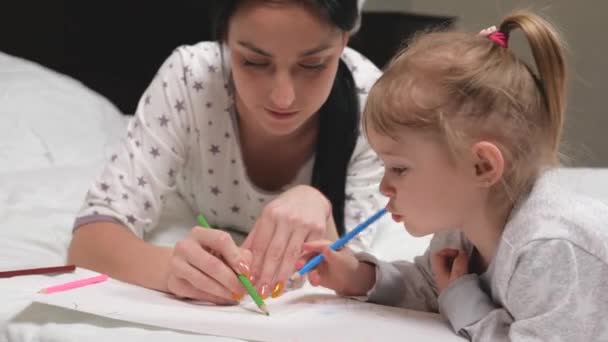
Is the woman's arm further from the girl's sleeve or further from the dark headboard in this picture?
the dark headboard

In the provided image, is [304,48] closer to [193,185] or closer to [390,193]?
[390,193]

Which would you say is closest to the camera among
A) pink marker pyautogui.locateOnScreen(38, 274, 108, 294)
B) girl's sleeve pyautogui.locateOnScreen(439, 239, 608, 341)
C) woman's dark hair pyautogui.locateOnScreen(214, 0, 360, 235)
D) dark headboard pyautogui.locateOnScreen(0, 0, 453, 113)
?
girl's sleeve pyautogui.locateOnScreen(439, 239, 608, 341)

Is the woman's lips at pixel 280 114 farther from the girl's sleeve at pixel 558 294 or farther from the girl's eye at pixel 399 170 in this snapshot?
the girl's sleeve at pixel 558 294

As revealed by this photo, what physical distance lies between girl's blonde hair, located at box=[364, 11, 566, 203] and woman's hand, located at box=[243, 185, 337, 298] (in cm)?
21

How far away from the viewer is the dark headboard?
6.40 ft

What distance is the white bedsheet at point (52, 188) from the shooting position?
0.82 m

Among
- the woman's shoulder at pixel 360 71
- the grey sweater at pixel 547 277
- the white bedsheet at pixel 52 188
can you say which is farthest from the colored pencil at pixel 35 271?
the woman's shoulder at pixel 360 71

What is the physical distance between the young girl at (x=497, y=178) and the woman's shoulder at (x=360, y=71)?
0.45 metres

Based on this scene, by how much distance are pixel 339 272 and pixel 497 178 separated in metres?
0.24

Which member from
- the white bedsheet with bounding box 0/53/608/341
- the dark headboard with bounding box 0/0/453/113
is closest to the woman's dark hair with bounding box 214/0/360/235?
the white bedsheet with bounding box 0/53/608/341

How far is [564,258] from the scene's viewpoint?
0.73m

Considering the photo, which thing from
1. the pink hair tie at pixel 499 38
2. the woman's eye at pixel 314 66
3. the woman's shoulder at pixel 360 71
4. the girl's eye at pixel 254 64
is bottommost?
the woman's shoulder at pixel 360 71

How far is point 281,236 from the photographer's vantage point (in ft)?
3.10

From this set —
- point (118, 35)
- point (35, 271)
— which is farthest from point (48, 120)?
point (35, 271)
